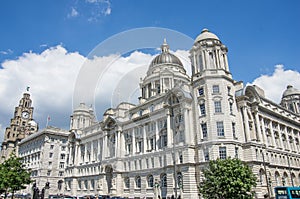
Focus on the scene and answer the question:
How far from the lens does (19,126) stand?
133 metres

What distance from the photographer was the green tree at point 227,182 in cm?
3312

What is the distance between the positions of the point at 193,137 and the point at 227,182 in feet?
73.1

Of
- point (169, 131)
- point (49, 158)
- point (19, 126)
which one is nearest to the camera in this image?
point (169, 131)

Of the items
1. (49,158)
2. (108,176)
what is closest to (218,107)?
(108,176)

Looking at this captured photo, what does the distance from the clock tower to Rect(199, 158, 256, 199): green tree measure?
122 m

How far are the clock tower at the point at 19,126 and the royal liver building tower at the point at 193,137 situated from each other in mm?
64995

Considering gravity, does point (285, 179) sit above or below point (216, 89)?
below

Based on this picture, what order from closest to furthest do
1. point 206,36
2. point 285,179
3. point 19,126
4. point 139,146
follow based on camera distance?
point 206,36, point 285,179, point 139,146, point 19,126

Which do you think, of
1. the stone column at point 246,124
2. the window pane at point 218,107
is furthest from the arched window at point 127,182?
the stone column at point 246,124

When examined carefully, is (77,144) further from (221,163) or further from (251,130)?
(221,163)

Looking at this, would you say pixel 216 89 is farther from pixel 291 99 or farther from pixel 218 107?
pixel 291 99

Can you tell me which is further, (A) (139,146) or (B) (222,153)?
(A) (139,146)

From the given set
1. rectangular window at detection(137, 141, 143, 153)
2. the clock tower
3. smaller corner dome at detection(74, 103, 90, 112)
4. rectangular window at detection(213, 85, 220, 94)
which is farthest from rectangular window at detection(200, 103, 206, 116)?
the clock tower

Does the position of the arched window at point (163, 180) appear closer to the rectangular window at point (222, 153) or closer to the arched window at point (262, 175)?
the rectangular window at point (222, 153)
